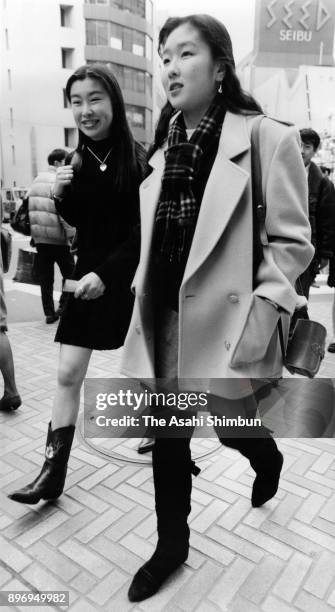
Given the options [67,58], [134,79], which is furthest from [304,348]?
[134,79]

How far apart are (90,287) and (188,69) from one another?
37.8 inches

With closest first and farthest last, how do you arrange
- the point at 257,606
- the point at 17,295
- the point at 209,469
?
1. the point at 257,606
2. the point at 209,469
3. the point at 17,295

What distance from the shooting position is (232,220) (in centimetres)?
151

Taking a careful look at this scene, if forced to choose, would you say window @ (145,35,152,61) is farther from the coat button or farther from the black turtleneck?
the coat button

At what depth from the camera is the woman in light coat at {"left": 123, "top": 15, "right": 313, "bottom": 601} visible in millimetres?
1487

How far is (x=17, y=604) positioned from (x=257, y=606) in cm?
88

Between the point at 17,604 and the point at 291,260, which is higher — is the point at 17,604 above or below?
below

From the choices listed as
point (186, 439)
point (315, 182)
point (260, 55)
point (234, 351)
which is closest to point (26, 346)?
point (315, 182)

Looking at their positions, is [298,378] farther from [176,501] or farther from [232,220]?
[232,220]

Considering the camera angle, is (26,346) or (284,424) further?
(26,346)

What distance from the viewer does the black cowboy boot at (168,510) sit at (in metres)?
1.78

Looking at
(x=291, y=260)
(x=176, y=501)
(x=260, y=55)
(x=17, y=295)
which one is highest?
(x=260, y=55)

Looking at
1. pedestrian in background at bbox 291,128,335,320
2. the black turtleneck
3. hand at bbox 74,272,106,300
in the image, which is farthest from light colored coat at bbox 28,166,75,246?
hand at bbox 74,272,106,300

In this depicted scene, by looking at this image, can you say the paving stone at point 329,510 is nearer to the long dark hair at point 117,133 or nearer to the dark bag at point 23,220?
the long dark hair at point 117,133
